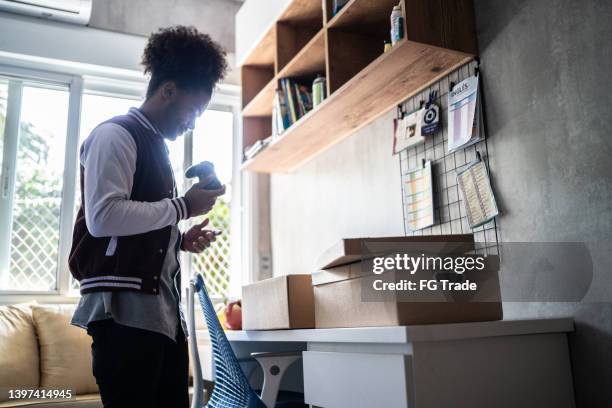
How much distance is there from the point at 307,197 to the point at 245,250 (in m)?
0.71

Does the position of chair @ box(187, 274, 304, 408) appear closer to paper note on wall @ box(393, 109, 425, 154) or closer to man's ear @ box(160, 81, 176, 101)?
man's ear @ box(160, 81, 176, 101)

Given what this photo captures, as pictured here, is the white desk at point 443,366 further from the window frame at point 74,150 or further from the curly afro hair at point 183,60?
the window frame at point 74,150

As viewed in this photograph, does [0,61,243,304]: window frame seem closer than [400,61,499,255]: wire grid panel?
No

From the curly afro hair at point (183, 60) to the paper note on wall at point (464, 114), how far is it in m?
0.77

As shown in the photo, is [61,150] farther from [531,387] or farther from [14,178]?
[531,387]

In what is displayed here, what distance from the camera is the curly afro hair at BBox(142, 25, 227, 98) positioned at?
157 cm

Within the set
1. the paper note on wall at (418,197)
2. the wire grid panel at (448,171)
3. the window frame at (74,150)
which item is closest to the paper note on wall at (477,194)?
the wire grid panel at (448,171)

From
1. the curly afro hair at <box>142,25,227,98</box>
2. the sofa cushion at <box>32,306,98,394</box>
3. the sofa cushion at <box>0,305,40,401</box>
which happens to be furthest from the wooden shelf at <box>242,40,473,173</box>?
the sofa cushion at <box>0,305,40,401</box>

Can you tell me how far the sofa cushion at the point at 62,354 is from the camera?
2.54m

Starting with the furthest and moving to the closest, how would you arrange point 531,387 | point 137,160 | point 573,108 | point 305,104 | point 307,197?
1. point 307,197
2. point 305,104
3. point 573,108
4. point 137,160
5. point 531,387

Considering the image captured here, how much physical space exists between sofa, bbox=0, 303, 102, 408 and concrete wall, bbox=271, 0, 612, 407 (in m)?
1.89

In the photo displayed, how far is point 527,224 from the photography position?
1612mm

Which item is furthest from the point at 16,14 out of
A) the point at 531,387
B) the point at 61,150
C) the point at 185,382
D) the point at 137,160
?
the point at 531,387

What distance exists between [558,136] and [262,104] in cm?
177
